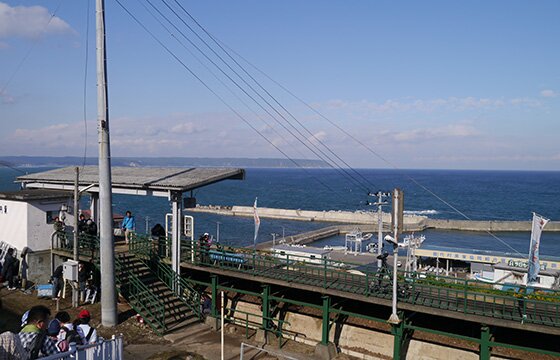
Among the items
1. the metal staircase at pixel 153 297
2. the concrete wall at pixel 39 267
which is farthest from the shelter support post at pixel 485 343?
the concrete wall at pixel 39 267

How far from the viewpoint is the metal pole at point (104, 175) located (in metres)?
16.7

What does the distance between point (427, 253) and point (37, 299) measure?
33.6m

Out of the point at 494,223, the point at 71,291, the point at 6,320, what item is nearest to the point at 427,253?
the point at 71,291

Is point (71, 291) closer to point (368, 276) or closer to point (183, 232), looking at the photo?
point (183, 232)

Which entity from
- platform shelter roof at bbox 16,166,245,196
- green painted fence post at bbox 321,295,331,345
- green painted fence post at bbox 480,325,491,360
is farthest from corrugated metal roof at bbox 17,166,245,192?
green painted fence post at bbox 480,325,491,360

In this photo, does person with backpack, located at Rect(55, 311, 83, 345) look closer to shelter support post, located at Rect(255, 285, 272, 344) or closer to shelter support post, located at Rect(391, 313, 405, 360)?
shelter support post, located at Rect(255, 285, 272, 344)

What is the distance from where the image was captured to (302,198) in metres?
146

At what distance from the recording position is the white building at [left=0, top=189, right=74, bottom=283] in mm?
21891

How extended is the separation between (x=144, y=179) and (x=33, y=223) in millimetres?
6406

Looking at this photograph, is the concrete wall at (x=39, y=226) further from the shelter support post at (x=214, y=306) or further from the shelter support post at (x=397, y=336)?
the shelter support post at (x=397, y=336)

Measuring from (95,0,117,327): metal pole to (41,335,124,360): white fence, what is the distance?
25.3 feet

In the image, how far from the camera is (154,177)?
2075cm

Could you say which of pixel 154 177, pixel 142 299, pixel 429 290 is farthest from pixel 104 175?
pixel 429 290

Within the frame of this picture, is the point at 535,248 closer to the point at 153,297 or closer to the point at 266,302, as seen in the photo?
the point at 266,302
